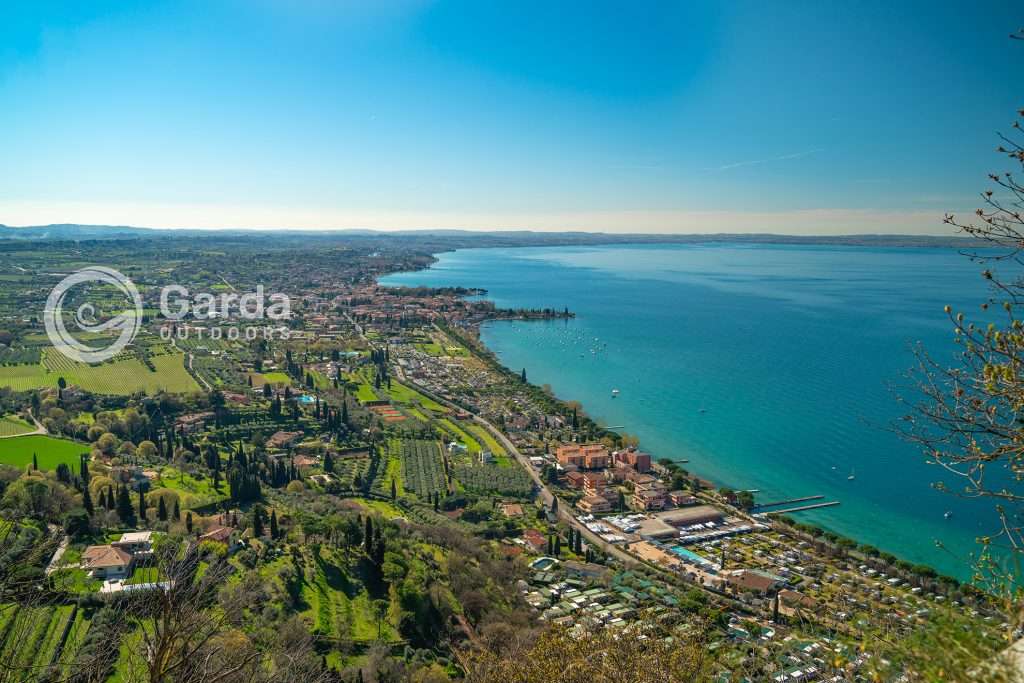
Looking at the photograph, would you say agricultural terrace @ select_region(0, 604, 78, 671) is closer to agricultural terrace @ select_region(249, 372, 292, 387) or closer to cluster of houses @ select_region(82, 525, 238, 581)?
cluster of houses @ select_region(82, 525, 238, 581)

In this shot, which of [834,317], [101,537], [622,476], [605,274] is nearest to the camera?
[101,537]

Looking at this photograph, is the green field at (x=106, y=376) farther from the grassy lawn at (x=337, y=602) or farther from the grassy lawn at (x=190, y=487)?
the grassy lawn at (x=337, y=602)

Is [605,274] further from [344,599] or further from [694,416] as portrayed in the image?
[344,599]

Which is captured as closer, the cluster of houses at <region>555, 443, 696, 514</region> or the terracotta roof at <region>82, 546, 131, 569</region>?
the terracotta roof at <region>82, 546, 131, 569</region>

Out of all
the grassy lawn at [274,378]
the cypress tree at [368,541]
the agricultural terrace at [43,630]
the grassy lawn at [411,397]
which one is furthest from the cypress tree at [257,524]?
the grassy lawn at [274,378]

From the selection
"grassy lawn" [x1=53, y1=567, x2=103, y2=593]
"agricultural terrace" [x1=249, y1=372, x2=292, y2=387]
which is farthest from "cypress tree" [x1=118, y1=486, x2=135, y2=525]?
"agricultural terrace" [x1=249, y1=372, x2=292, y2=387]

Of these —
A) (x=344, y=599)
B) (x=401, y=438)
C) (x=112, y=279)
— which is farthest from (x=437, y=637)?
(x=112, y=279)
